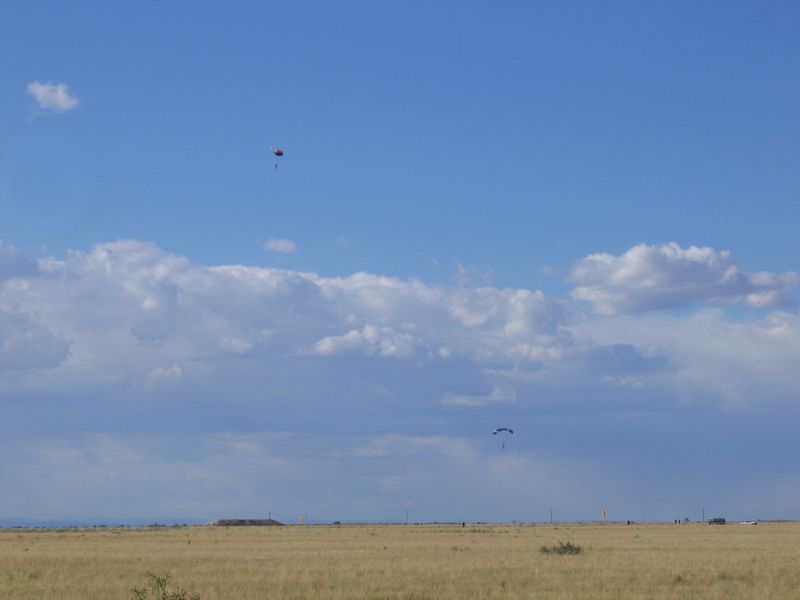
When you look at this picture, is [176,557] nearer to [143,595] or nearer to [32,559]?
[32,559]

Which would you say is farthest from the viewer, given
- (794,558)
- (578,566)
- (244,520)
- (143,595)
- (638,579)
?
(244,520)

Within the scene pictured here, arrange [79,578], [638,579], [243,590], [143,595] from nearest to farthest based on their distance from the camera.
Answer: [143,595] < [243,590] < [638,579] < [79,578]

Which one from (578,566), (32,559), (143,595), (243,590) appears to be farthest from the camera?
(32,559)

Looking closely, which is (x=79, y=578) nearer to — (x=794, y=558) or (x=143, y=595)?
(x=143, y=595)

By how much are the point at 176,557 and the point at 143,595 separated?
29380 millimetres

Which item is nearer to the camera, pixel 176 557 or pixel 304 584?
pixel 304 584

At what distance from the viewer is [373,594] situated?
121 feet

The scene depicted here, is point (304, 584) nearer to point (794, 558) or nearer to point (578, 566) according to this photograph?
point (578, 566)

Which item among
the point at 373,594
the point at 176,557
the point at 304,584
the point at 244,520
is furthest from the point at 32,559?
the point at 244,520

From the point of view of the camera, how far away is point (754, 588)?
127 ft

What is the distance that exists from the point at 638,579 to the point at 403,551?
2748 cm

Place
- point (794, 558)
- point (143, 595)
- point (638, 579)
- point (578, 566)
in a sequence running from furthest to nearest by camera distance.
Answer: point (794, 558), point (578, 566), point (638, 579), point (143, 595)

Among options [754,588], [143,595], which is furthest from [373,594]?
[754,588]

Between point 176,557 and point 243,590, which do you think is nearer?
point 243,590
